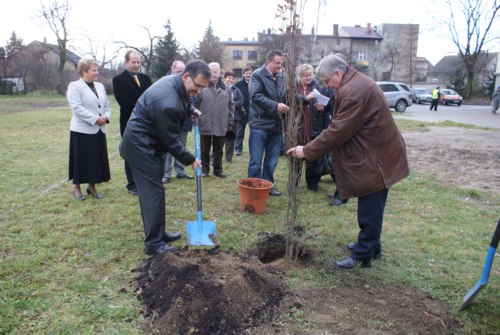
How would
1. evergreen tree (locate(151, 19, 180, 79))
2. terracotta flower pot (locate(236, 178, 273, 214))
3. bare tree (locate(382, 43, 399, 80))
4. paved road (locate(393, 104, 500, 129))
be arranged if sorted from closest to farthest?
1. terracotta flower pot (locate(236, 178, 273, 214))
2. paved road (locate(393, 104, 500, 129))
3. evergreen tree (locate(151, 19, 180, 79))
4. bare tree (locate(382, 43, 399, 80))

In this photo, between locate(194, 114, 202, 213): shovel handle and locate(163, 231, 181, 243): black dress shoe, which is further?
locate(163, 231, 181, 243): black dress shoe

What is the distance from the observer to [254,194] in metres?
4.61

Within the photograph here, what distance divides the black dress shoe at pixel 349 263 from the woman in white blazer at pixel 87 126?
3.22 meters

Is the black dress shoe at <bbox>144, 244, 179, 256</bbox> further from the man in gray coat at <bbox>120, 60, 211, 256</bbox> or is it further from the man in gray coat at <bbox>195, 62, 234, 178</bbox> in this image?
the man in gray coat at <bbox>195, 62, 234, 178</bbox>

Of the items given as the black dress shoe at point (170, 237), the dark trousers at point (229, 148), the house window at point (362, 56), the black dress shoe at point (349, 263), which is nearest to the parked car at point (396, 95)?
the dark trousers at point (229, 148)

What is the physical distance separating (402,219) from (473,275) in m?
1.44

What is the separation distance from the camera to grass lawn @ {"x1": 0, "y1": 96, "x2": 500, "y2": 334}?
2.77 meters

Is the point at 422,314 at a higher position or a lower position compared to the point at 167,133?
lower

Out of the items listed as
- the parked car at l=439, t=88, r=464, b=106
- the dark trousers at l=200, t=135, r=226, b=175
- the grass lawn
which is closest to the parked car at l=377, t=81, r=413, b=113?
the parked car at l=439, t=88, r=464, b=106

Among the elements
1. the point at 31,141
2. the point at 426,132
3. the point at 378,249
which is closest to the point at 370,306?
the point at 378,249

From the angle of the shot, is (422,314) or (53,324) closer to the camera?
(53,324)

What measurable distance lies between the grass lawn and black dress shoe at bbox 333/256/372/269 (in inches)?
4.0

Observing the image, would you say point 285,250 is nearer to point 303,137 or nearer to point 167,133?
point 303,137

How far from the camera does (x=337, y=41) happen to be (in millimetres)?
56469
